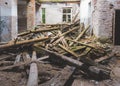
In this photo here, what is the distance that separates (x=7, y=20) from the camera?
12102 millimetres

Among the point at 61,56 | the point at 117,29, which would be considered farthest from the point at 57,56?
the point at 117,29

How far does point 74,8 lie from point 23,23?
6.71 meters

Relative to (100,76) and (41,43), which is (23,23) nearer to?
(41,43)

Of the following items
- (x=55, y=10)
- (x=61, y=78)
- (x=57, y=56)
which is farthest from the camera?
(x=55, y=10)

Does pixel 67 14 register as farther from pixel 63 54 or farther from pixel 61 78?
pixel 61 78

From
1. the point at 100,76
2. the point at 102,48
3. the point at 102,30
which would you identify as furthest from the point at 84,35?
the point at 100,76

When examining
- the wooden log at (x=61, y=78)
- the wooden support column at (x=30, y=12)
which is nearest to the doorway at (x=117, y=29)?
the wooden log at (x=61, y=78)

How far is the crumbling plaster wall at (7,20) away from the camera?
1180 centimetres

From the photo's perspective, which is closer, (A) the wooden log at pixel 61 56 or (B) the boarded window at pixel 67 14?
(A) the wooden log at pixel 61 56

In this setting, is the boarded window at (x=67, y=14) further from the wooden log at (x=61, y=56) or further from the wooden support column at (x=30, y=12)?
the wooden log at (x=61, y=56)

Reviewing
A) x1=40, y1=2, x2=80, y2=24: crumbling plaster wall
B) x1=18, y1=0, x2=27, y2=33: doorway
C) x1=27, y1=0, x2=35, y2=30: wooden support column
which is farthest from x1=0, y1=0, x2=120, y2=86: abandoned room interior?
x1=40, y1=2, x2=80, y2=24: crumbling plaster wall

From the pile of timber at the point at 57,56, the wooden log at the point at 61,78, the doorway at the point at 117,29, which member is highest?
the doorway at the point at 117,29

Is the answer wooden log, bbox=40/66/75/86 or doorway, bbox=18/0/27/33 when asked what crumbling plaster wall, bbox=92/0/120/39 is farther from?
doorway, bbox=18/0/27/33

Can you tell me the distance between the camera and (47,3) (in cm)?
2136
